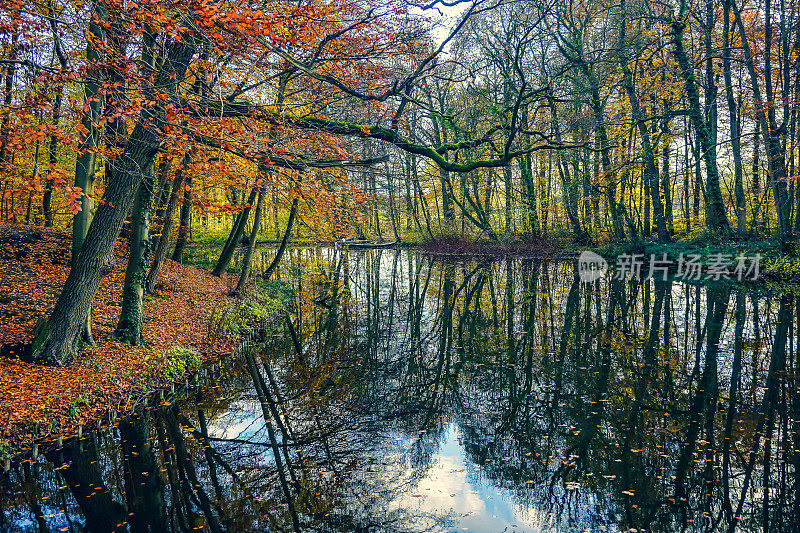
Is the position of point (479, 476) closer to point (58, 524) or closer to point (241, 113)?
point (58, 524)

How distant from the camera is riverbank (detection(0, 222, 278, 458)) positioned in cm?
632

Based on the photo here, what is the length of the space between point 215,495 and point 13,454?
2.67m

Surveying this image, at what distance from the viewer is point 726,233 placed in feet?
60.6

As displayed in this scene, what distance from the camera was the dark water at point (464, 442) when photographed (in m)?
4.70

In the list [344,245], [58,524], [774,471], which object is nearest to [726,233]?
[774,471]

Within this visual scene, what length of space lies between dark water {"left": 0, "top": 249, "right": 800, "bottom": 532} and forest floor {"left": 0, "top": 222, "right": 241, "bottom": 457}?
0.50 metres

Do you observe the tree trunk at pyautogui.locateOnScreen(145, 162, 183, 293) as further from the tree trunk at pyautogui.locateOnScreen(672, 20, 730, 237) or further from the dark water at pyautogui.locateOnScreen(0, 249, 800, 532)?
the tree trunk at pyautogui.locateOnScreen(672, 20, 730, 237)

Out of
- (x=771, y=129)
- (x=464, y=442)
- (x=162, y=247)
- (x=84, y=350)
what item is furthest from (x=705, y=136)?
(x=84, y=350)

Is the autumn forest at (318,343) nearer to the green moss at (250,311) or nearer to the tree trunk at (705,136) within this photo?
the green moss at (250,311)

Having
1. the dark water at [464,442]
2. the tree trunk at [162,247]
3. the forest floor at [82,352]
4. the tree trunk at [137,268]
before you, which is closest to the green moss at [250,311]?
the forest floor at [82,352]

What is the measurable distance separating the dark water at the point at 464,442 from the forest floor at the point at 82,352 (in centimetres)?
50

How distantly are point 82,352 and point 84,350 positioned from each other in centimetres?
7

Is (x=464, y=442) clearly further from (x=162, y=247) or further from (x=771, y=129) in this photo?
(x=771, y=129)

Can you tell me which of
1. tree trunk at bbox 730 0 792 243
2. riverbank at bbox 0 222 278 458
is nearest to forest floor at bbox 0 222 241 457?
Answer: riverbank at bbox 0 222 278 458
